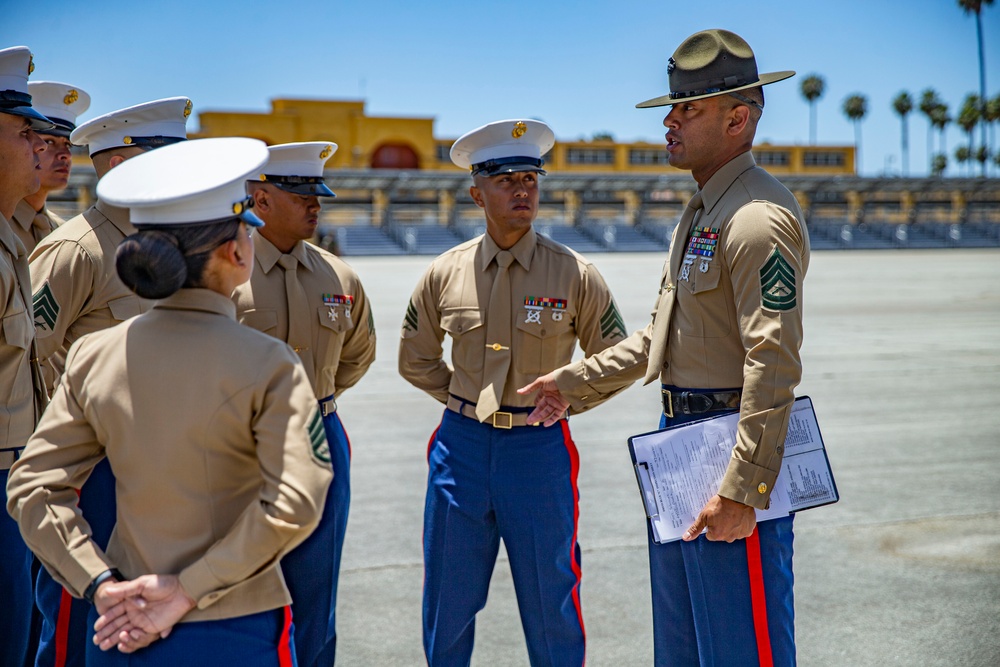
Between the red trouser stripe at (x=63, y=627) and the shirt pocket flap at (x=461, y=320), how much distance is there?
179 cm

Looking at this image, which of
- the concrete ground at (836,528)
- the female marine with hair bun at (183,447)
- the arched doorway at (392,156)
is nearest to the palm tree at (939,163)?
the arched doorway at (392,156)

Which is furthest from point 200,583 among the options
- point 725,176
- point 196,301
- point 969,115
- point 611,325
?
point 969,115

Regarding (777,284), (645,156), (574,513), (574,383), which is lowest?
(574,513)

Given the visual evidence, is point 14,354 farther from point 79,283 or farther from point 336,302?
point 336,302

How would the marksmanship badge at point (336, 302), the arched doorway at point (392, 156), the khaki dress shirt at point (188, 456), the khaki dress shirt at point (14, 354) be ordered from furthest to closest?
the arched doorway at point (392, 156)
the marksmanship badge at point (336, 302)
the khaki dress shirt at point (14, 354)
the khaki dress shirt at point (188, 456)

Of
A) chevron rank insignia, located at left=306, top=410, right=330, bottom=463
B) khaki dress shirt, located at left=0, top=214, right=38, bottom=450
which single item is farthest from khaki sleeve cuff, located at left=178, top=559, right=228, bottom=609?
khaki dress shirt, located at left=0, top=214, right=38, bottom=450

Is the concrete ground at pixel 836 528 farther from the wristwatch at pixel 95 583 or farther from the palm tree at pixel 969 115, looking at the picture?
the palm tree at pixel 969 115

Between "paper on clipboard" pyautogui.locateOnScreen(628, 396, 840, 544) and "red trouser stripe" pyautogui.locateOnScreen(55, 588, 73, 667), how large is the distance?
204cm

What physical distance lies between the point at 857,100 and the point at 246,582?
102 meters

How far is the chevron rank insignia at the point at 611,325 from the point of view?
159 inches

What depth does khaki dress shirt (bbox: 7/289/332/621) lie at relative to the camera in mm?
1981

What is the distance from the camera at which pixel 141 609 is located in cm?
201

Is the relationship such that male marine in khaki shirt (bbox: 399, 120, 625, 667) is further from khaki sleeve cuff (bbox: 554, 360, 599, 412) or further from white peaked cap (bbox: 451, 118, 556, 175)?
khaki sleeve cuff (bbox: 554, 360, 599, 412)

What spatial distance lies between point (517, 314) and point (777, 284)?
144cm
